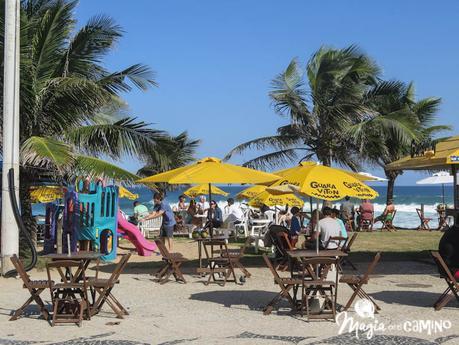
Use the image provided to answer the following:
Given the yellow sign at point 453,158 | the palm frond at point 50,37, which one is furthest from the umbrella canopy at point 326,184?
the palm frond at point 50,37

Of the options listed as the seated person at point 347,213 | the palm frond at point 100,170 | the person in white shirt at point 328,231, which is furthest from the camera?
the seated person at point 347,213

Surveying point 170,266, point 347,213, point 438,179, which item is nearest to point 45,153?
point 170,266

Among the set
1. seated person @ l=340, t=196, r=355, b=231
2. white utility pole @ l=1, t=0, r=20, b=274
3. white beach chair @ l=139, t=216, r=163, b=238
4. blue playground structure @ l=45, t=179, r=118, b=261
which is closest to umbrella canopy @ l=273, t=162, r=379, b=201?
white utility pole @ l=1, t=0, r=20, b=274

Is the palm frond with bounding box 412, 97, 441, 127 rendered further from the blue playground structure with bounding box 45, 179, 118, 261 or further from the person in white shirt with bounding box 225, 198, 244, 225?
the blue playground structure with bounding box 45, 179, 118, 261

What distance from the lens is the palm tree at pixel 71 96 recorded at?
43.8ft

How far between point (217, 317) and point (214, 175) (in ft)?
12.4

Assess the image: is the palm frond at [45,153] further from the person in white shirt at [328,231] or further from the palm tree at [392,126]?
the palm tree at [392,126]

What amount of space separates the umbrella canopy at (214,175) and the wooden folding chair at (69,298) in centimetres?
349

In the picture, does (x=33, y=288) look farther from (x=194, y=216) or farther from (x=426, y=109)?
(x=426, y=109)

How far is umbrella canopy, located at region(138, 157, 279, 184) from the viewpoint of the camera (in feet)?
37.2

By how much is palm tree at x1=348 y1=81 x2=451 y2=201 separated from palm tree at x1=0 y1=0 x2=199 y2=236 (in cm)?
1195

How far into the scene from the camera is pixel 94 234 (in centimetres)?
1477

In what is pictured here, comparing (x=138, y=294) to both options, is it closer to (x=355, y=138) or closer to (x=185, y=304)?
(x=185, y=304)

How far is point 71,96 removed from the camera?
1359cm
